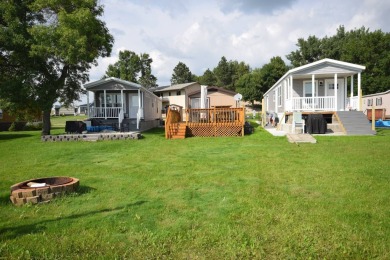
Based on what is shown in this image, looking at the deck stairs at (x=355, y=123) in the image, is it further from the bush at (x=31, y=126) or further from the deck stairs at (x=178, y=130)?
the bush at (x=31, y=126)

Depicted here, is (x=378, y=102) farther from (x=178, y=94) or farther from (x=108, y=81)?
(x=108, y=81)

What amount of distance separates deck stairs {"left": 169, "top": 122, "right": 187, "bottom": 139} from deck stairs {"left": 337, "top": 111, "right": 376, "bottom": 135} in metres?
8.28

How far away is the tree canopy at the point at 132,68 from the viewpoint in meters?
48.9

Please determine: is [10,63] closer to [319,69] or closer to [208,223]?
[208,223]

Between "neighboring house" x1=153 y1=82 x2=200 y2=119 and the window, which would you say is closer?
the window

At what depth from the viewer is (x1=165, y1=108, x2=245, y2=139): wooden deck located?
1501 cm

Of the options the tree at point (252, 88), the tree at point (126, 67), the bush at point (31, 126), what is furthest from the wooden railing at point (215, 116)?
the tree at point (126, 67)

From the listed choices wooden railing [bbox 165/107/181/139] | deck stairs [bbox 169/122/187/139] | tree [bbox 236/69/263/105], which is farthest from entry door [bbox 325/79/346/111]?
tree [bbox 236/69/263/105]

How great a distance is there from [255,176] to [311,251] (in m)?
3.08

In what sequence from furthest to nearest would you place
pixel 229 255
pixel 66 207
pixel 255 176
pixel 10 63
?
pixel 10 63
pixel 255 176
pixel 66 207
pixel 229 255

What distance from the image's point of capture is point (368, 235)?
3.16 metres

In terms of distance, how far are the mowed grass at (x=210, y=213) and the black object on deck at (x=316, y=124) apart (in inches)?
293

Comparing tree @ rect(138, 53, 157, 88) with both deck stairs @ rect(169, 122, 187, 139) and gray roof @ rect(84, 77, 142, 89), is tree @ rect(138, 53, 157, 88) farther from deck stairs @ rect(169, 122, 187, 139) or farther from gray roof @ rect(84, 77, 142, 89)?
deck stairs @ rect(169, 122, 187, 139)

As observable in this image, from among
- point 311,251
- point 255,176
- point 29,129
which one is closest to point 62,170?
point 255,176
